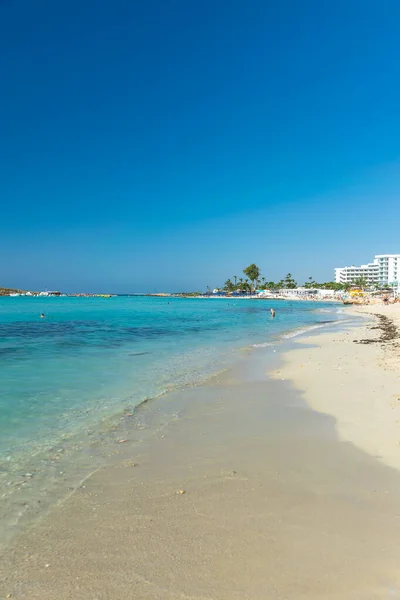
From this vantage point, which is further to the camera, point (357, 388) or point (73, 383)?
point (73, 383)

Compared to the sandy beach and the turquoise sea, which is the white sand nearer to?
the sandy beach

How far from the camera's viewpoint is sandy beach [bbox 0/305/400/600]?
3457 millimetres

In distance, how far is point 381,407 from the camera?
8.81m

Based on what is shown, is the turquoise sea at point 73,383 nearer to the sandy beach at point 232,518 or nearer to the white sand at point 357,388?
the sandy beach at point 232,518

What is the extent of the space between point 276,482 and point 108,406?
573cm

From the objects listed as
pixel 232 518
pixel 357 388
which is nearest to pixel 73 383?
pixel 357 388

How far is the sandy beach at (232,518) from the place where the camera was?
346cm

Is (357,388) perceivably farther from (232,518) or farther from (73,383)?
(73,383)

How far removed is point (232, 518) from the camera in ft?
14.7

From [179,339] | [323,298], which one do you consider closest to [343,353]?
[179,339]

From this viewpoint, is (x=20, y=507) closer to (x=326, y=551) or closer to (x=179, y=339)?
(x=326, y=551)

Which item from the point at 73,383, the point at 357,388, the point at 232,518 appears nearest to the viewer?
the point at 232,518

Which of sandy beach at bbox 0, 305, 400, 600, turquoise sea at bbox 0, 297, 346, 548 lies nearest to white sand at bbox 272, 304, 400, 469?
sandy beach at bbox 0, 305, 400, 600

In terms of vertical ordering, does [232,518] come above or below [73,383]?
above
